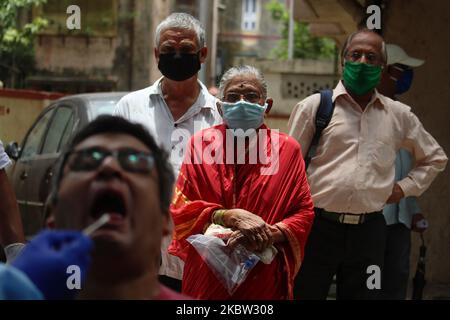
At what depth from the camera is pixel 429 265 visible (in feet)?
27.1

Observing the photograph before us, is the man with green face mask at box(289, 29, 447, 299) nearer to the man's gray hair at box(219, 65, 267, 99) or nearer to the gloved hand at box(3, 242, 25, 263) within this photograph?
the man's gray hair at box(219, 65, 267, 99)

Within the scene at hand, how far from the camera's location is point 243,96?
463cm

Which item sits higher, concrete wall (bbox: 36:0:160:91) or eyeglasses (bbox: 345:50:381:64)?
eyeglasses (bbox: 345:50:381:64)

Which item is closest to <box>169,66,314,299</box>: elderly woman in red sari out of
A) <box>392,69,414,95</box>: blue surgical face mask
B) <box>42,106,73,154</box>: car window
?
<box>392,69,414,95</box>: blue surgical face mask

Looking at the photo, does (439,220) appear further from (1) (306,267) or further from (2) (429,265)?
(1) (306,267)

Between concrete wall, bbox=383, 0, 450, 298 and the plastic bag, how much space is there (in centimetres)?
405

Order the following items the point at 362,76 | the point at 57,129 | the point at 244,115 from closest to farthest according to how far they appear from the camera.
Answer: the point at 244,115 < the point at 362,76 < the point at 57,129

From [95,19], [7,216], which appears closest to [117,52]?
[95,19]

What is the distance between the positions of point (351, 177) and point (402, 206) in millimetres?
1248

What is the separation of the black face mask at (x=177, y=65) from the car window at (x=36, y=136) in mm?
4498

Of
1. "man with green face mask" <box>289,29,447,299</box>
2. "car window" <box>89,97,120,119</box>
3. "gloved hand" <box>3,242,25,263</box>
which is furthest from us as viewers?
"car window" <box>89,97,120,119</box>

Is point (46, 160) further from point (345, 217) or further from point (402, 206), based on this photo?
point (345, 217)

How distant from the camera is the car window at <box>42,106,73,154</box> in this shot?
347 inches
